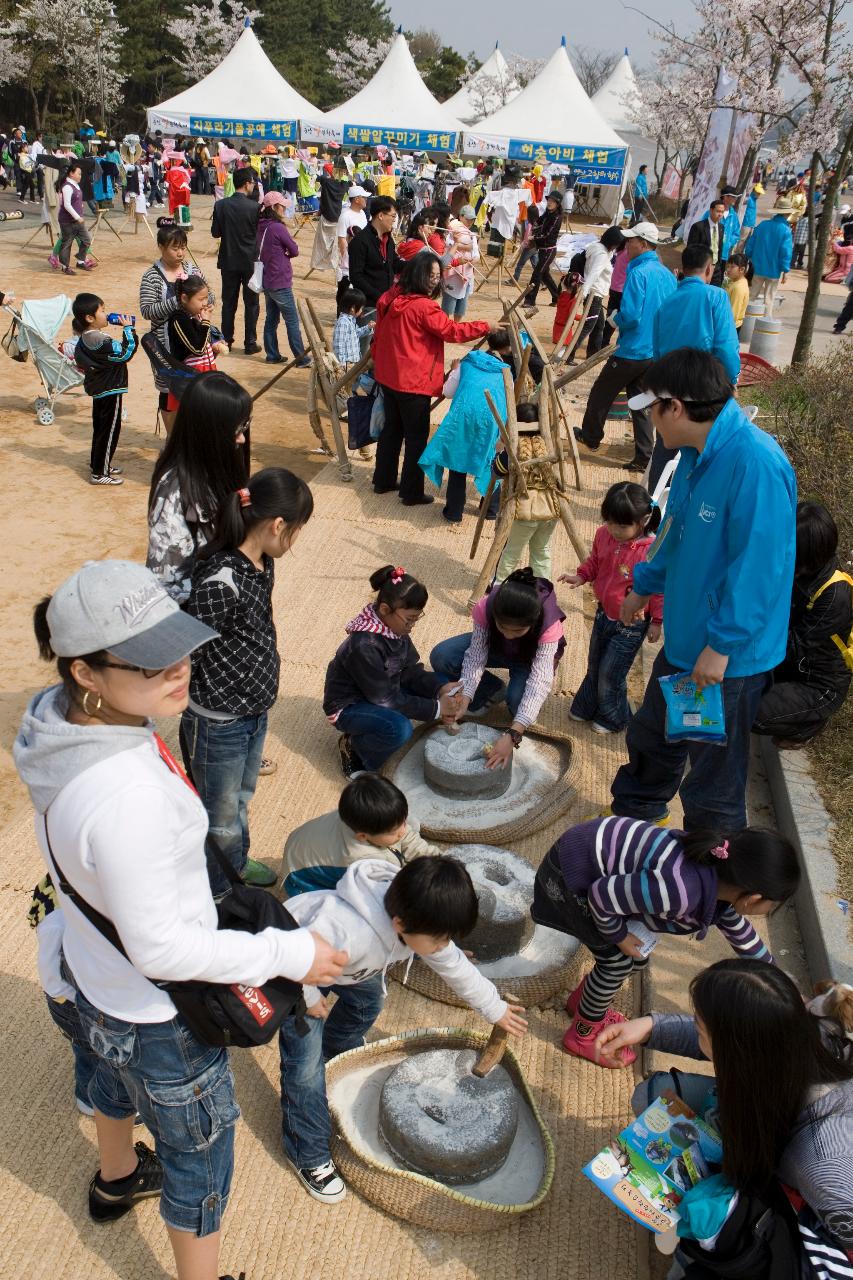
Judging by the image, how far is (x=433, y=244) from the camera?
36.6 feet

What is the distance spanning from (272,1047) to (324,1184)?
1.69 ft

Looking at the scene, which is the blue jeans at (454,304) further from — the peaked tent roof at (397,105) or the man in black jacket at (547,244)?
the peaked tent roof at (397,105)

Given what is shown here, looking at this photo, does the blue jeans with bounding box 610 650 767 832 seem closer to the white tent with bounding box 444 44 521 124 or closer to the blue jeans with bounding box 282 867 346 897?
the blue jeans with bounding box 282 867 346 897

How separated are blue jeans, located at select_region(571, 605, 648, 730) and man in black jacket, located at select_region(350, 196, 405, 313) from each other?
16.6 feet

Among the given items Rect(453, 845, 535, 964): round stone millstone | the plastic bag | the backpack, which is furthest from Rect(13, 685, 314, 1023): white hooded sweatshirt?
the backpack

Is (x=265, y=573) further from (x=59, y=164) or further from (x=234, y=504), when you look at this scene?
(x=59, y=164)

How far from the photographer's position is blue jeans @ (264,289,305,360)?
941 cm

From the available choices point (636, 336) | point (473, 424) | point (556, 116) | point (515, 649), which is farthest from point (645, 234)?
point (556, 116)

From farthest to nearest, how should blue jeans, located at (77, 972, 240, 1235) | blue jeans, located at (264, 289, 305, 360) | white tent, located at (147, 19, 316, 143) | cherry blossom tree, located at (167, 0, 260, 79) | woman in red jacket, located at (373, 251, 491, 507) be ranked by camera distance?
1. cherry blossom tree, located at (167, 0, 260, 79)
2. white tent, located at (147, 19, 316, 143)
3. blue jeans, located at (264, 289, 305, 360)
4. woman in red jacket, located at (373, 251, 491, 507)
5. blue jeans, located at (77, 972, 240, 1235)

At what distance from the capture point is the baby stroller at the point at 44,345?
8.16 meters

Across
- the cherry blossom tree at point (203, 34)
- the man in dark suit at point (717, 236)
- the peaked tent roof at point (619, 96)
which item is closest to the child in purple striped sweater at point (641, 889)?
the man in dark suit at point (717, 236)

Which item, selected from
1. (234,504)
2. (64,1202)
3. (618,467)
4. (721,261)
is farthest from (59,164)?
(64,1202)

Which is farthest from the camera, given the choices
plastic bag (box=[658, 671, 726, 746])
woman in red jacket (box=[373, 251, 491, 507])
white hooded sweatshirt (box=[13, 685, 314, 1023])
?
woman in red jacket (box=[373, 251, 491, 507])

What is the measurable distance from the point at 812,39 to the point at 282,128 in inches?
530
